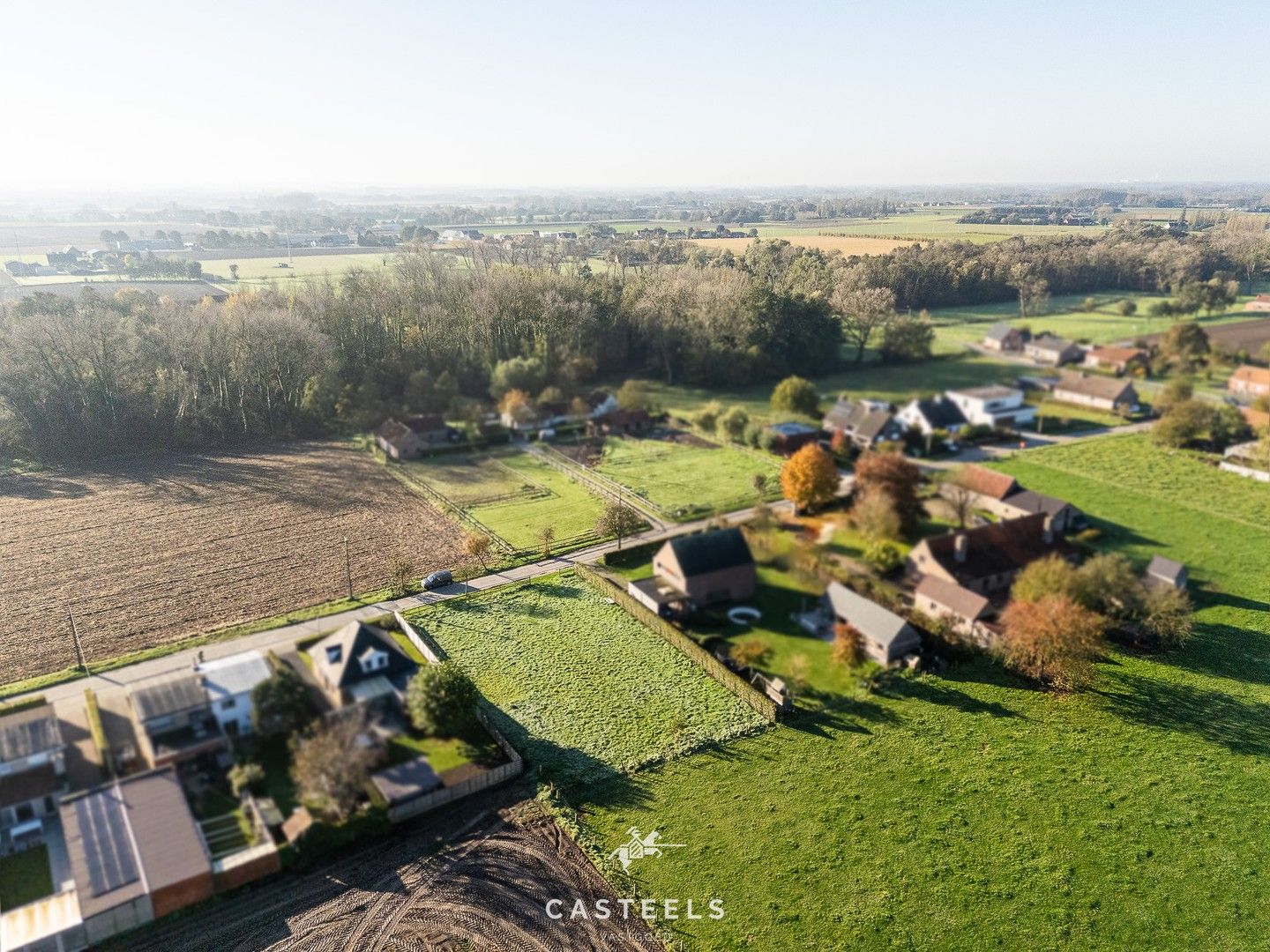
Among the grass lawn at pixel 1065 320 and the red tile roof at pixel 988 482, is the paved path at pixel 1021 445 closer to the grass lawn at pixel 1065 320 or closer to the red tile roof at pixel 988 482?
the red tile roof at pixel 988 482

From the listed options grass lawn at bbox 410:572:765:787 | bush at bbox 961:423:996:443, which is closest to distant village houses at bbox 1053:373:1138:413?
bush at bbox 961:423:996:443

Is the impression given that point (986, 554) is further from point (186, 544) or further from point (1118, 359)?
point (186, 544)

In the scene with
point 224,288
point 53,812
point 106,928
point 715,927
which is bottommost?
point 715,927

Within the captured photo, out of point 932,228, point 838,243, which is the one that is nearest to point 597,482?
A: point 932,228

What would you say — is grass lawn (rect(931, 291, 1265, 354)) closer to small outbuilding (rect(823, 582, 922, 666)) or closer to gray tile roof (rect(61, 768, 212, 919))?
small outbuilding (rect(823, 582, 922, 666))

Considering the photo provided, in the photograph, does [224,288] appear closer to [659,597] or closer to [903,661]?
[659,597]

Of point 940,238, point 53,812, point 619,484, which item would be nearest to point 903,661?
point 619,484
